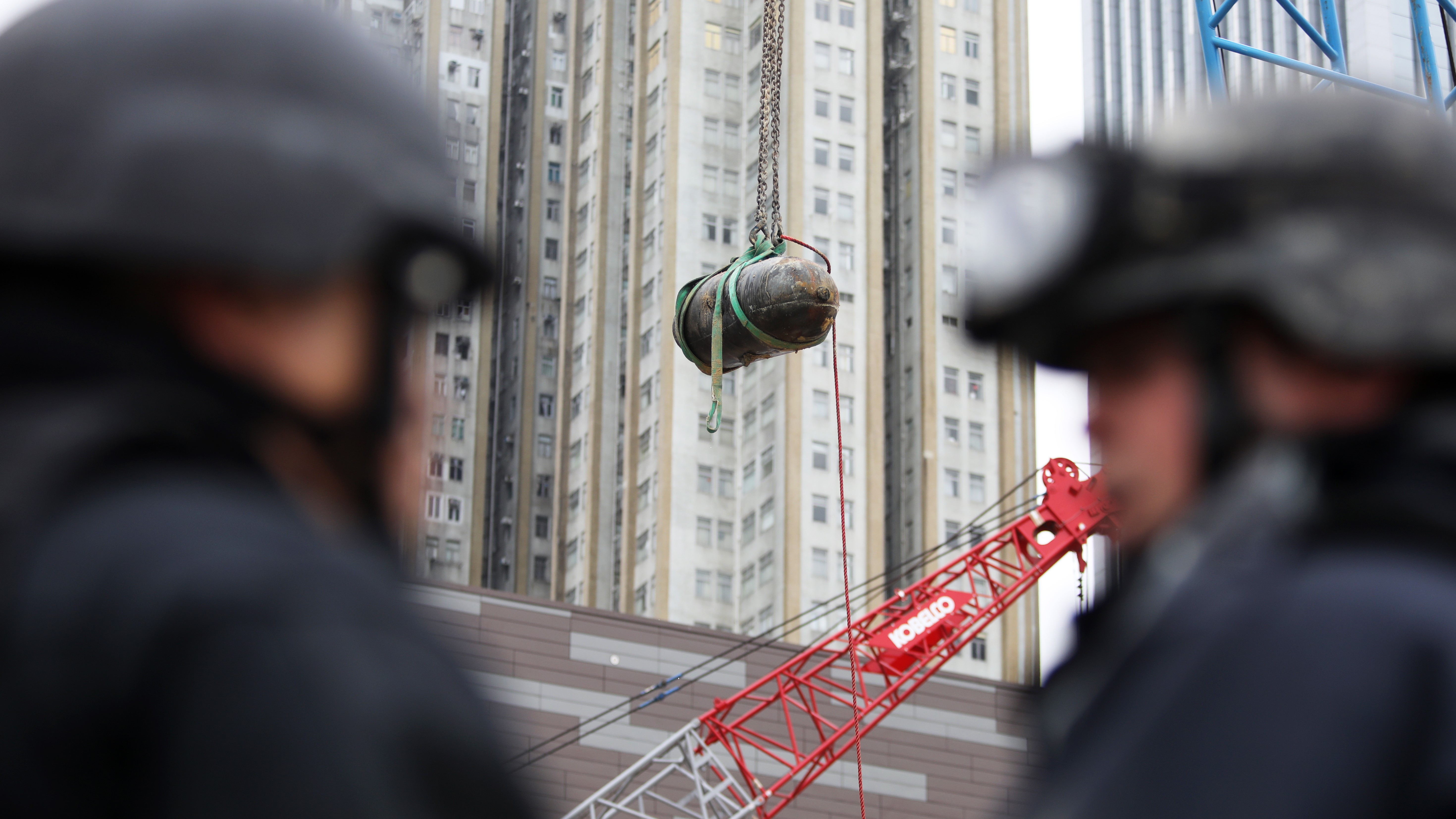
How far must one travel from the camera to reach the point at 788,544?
80.6 meters

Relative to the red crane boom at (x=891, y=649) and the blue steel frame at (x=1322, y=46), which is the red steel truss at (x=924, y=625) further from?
the blue steel frame at (x=1322, y=46)

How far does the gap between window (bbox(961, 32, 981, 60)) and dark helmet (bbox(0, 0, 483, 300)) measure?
308ft

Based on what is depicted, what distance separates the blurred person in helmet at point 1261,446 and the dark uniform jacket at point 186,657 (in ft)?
2.08

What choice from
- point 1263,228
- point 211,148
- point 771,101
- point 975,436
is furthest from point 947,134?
point 211,148

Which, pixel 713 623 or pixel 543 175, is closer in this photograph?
pixel 713 623

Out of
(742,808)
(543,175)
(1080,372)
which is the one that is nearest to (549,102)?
(543,175)

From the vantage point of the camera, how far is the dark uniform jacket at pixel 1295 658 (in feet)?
5.57

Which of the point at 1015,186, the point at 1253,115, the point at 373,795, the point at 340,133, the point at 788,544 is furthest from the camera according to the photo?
the point at 788,544

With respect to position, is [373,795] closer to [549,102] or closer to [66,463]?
[66,463]

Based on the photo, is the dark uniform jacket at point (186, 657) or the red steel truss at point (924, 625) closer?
the dark uniform jacket at point (186, 657)

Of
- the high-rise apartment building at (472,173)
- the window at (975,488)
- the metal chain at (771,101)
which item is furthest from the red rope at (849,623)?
the high-rise apartment building at (472,173)

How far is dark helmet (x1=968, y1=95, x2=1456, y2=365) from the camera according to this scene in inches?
74.6

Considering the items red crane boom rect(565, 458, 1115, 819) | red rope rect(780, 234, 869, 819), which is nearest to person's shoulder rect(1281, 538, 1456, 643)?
red rope rect(780, 234, 869, 819)

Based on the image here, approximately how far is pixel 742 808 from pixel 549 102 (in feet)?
235
